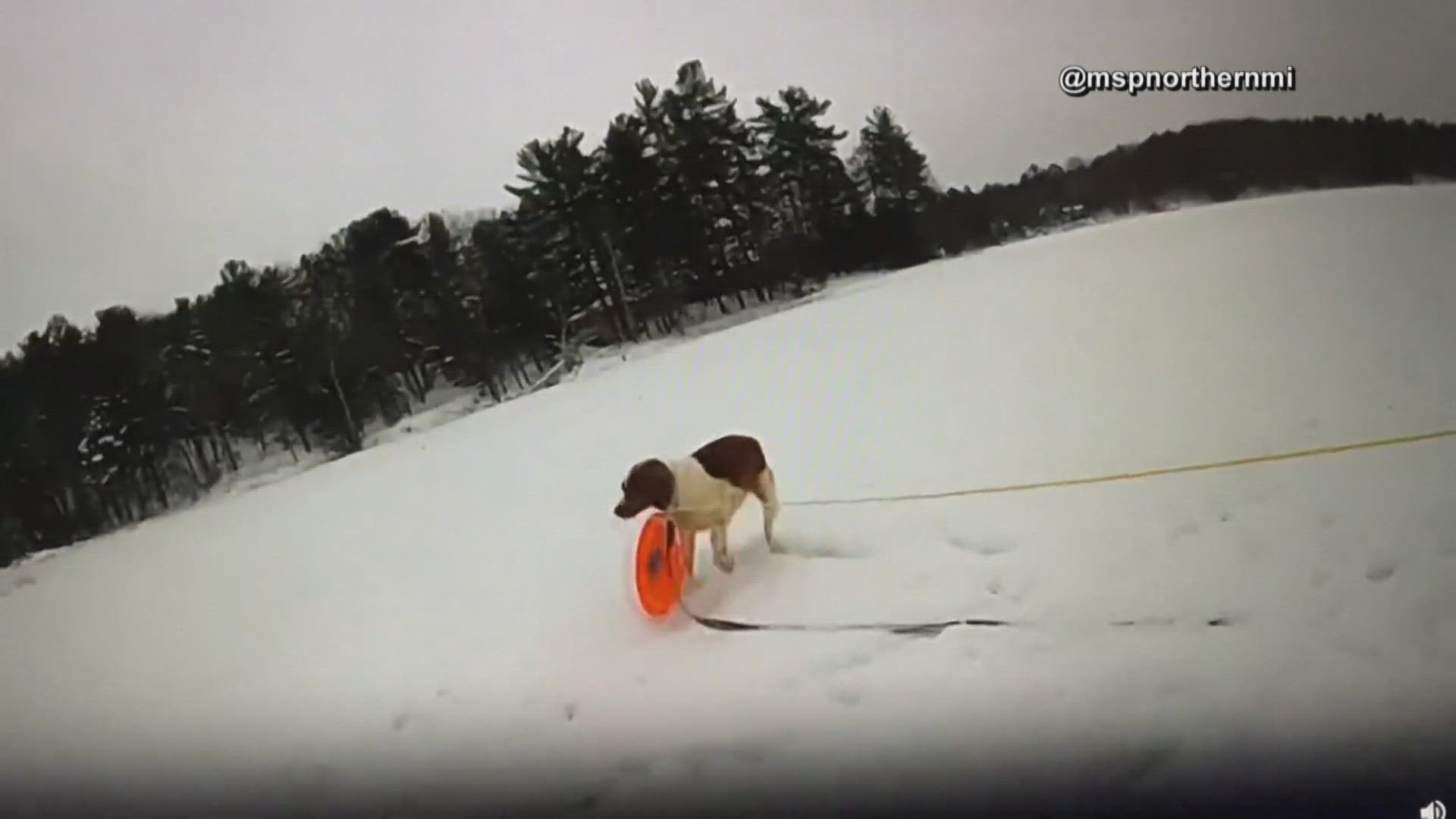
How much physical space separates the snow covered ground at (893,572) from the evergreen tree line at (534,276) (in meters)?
0.05

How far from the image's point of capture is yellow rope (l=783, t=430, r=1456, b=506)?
1216 mm

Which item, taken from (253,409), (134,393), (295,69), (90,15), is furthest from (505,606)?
(90,15)

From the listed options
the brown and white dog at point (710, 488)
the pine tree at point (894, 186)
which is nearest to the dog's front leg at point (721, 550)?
the brown and white dog at point (710, 488)

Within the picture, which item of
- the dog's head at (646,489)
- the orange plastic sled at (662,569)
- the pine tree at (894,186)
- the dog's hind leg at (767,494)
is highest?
the pine tree at (894,186)

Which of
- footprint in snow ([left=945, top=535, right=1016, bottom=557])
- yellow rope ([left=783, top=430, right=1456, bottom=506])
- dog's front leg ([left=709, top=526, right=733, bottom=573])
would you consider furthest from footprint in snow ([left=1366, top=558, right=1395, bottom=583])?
dog's front leg ([left=709, top=526, right=733, bottom=573])

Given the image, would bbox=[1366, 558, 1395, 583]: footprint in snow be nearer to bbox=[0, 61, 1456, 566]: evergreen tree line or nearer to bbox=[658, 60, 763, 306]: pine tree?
bbox=[0, 61, 1456, 566]: evergreen tree line

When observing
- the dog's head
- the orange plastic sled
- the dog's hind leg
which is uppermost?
the dog's head

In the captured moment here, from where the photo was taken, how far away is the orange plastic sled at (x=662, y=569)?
119cm

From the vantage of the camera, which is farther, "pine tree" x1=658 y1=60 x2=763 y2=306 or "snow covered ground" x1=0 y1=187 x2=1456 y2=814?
"pine tree" x1=658 y1=60 x2=763 y2=306

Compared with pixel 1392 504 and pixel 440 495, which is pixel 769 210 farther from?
pixel 1392 504

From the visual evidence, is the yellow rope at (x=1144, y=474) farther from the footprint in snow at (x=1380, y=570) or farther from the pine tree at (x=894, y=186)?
the pine tree at (x=894, y=186)

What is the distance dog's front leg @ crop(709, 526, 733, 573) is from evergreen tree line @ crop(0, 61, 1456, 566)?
0.80 feet

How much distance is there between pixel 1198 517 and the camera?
120 cm

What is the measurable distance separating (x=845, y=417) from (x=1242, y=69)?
2.03 feet
